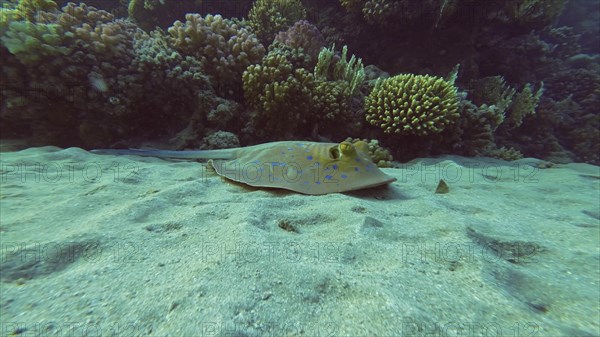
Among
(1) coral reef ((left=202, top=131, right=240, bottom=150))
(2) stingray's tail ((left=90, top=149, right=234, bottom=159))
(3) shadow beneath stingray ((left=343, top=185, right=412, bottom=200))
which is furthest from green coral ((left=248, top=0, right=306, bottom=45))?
(3) shadow beneath stingray ((left=343, top=185, right=412, bottom=200))

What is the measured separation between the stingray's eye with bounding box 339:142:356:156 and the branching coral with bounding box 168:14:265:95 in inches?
152

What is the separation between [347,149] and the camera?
3.27m

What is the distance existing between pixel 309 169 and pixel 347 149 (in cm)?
54

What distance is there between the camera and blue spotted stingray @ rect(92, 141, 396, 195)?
3107 millimetres

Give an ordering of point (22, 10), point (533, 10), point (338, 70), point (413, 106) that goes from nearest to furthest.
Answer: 1. point (22, 10)
2. point (413, 106)
3. point (338, 70)
4. point (533, 10)

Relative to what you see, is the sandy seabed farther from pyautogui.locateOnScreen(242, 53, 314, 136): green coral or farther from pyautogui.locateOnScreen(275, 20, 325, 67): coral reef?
pyautogui.locateOnScreen(275, 20, 325, 67): coral reef

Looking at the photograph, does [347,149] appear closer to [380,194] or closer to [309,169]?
[309,169]

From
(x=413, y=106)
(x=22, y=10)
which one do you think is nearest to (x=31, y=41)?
(x=22, y=10)

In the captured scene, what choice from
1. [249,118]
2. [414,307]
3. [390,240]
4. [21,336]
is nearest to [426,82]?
[249,118]

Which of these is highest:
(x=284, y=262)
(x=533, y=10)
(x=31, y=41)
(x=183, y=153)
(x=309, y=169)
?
(x=533, y=10)

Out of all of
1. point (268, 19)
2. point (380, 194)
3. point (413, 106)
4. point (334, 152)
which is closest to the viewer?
point (380, 194)

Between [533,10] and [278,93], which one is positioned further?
[533,10]

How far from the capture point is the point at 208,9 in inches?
399

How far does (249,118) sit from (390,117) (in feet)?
10.4
